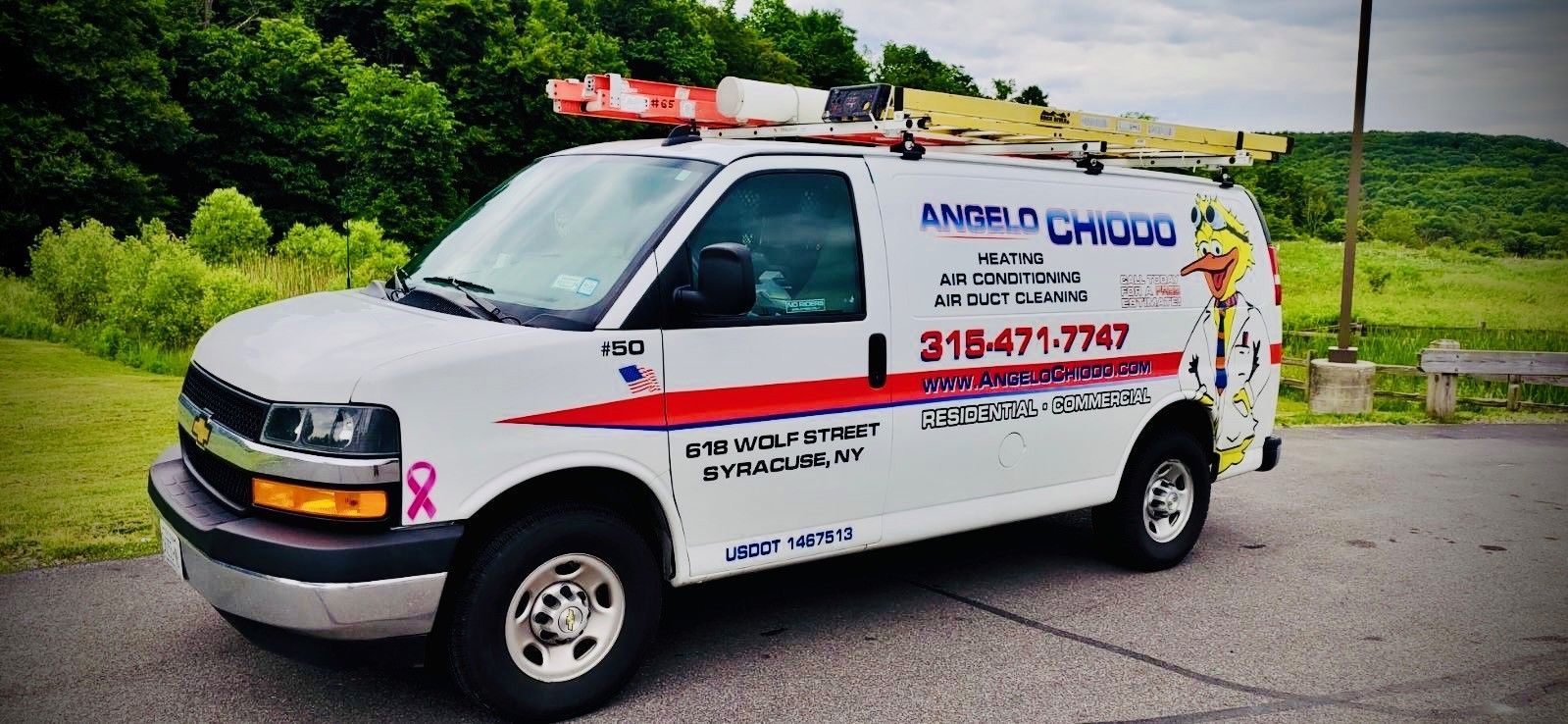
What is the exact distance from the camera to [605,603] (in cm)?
459

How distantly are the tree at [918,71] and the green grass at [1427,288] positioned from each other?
37293mm

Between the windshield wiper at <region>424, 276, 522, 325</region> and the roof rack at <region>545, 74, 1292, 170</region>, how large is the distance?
43.7 inches

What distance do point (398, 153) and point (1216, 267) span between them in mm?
46520

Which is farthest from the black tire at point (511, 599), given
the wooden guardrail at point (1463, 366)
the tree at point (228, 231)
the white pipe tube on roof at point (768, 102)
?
the wooden guardrail at point (1463, 366)

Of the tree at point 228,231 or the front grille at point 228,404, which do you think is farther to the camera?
the tree at point 228,231

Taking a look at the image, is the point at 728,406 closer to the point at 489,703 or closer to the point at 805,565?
the point at 489,703

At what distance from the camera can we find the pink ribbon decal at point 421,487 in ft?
13.2

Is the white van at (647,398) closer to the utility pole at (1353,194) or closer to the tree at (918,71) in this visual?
the utility pole at (1353,194)

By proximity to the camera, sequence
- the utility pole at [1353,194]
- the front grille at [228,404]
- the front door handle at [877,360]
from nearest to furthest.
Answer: the front grille at [228,404], the front door handle at [877,360], the utility pole at [1353,194]

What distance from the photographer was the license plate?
444 cm

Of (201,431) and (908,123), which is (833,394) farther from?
(201,431)

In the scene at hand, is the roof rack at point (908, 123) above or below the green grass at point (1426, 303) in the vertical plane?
above

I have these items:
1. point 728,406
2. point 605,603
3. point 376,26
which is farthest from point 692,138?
point 376,26

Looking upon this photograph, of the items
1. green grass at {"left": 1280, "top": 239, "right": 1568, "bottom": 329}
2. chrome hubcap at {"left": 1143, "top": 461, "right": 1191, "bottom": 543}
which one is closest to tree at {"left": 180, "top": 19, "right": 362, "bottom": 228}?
green grass at {"left": 1280, "top": 239, "right": 1568, "bottom": 329}
